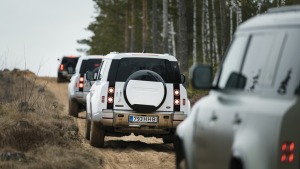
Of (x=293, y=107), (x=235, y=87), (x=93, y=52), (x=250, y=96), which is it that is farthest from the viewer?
(x=93, y=52)

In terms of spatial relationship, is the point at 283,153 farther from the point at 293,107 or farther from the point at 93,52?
the point at 93,52

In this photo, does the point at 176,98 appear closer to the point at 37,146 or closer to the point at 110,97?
the point at 110,97

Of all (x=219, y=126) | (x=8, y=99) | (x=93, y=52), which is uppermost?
(x=219, y=126)

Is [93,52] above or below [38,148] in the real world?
below

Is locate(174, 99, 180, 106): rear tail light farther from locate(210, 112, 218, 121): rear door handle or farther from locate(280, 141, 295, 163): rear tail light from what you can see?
locate(280, 141, 295, 163): rear tail light

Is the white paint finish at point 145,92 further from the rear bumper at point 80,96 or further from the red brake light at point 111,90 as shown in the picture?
the rear bumper at point 80,96

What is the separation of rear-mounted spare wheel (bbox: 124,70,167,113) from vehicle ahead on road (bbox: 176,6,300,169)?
25.6 ft

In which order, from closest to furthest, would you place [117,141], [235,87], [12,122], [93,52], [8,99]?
[235,87] → [12,122] → [117,141] → [8,99] → [93,52]

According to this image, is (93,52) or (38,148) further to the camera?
(93,52)

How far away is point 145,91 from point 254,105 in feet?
31.2

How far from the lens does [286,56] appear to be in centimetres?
625

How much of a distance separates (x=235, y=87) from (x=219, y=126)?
0.36 m

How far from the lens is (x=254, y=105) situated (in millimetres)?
6453

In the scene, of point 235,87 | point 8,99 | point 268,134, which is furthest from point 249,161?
point 8,99
